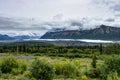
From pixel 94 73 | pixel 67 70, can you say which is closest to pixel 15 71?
pixel 67 70

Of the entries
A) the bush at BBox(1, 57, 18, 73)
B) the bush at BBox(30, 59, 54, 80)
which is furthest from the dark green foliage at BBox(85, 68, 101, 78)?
the bush at BBox(1, 57, 18, 73)

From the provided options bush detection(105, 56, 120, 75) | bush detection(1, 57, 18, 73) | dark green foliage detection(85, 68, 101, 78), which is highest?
bush detection(105, 56, 120, 75)

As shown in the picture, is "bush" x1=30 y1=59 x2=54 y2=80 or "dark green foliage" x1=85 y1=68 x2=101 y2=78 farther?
"dark green foliage" x1=85 y1=68 x2=101 y2=78

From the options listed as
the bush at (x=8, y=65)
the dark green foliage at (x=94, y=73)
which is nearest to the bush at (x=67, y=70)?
the dark green foliage at (x=94, y=73)

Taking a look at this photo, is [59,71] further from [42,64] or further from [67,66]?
[42,64]

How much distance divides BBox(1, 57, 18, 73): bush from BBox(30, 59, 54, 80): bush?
7928 mm

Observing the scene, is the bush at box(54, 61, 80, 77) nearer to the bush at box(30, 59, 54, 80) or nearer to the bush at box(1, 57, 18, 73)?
the bush at box(30, 59, 54, 80)

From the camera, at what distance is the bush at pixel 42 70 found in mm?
Answer: 25281

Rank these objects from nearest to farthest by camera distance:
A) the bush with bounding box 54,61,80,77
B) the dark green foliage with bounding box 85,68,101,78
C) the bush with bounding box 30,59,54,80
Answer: the bush with bounding box 30,59,54,80
the dark green foliage with bounding box 85,68,101,78
the bush with bounding box 54,61,80,77

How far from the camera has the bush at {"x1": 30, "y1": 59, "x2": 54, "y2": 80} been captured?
2528cm

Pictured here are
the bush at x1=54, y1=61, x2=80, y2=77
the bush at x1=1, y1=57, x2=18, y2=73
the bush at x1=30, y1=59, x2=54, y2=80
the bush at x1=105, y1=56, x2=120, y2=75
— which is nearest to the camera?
the bush at x1=30, y1=59, x2=54, y2=80

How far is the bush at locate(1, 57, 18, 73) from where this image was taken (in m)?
32.7

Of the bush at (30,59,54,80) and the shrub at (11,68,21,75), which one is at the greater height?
the bush at (30,59,54,80)

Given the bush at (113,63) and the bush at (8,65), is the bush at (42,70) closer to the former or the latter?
the bush at (113,63)
